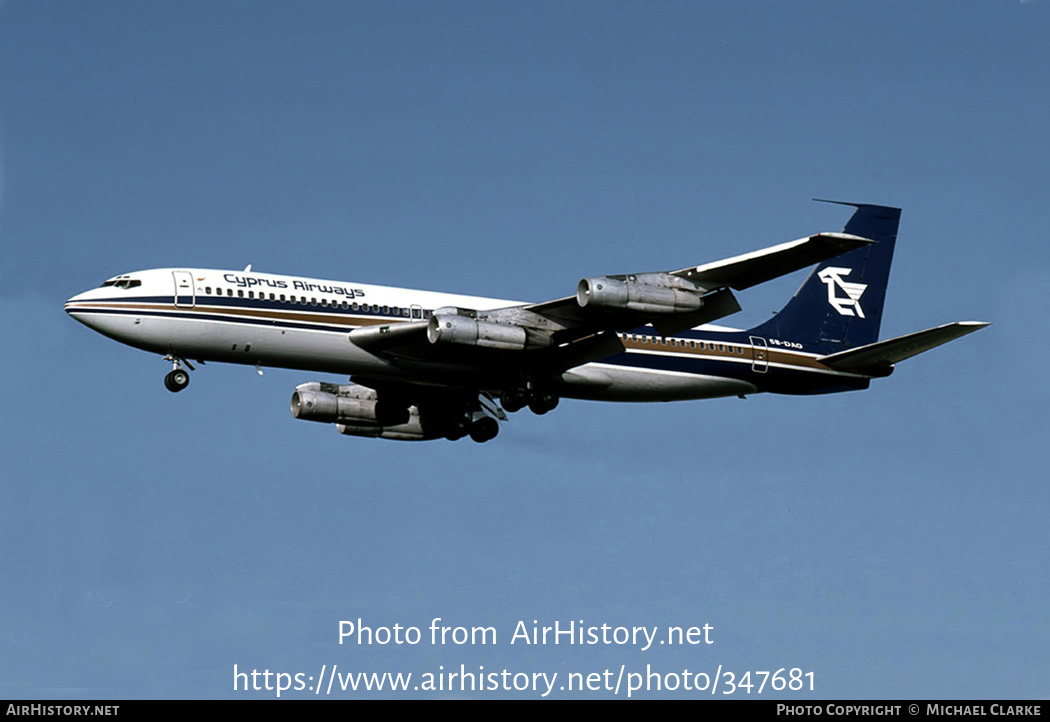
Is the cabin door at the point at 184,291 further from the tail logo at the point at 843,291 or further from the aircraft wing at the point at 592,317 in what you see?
the tail logo at the point at 843,291

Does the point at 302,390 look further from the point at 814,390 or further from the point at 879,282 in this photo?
the point at 879,282

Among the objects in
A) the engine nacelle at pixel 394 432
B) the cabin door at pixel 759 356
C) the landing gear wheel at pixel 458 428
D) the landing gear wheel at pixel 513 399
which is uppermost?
the cabin door at pixel 759 356

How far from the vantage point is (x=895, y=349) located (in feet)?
163

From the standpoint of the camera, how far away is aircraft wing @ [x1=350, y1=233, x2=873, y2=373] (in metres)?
43.4

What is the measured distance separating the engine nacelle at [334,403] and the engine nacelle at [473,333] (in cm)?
803

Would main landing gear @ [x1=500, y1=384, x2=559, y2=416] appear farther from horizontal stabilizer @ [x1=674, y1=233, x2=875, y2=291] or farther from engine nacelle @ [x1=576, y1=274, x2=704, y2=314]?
horizontal stabilizer @ [x1=674, y1=233, x2=875, y2=291]

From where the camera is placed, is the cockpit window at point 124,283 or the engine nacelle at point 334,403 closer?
the cockpit window at point 124,283

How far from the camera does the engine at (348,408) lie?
2036 inches

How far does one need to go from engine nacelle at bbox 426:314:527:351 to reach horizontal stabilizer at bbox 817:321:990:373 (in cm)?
1279

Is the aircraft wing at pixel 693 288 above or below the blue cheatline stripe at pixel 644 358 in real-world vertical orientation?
above

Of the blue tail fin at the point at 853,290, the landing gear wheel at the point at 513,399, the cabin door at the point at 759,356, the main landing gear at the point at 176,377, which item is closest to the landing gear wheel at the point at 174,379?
the main landing gear at the point at 176,377

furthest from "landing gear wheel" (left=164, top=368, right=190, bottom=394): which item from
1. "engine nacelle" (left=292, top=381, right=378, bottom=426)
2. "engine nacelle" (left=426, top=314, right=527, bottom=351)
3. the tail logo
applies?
the tail logo

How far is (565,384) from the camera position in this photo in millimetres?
49125
